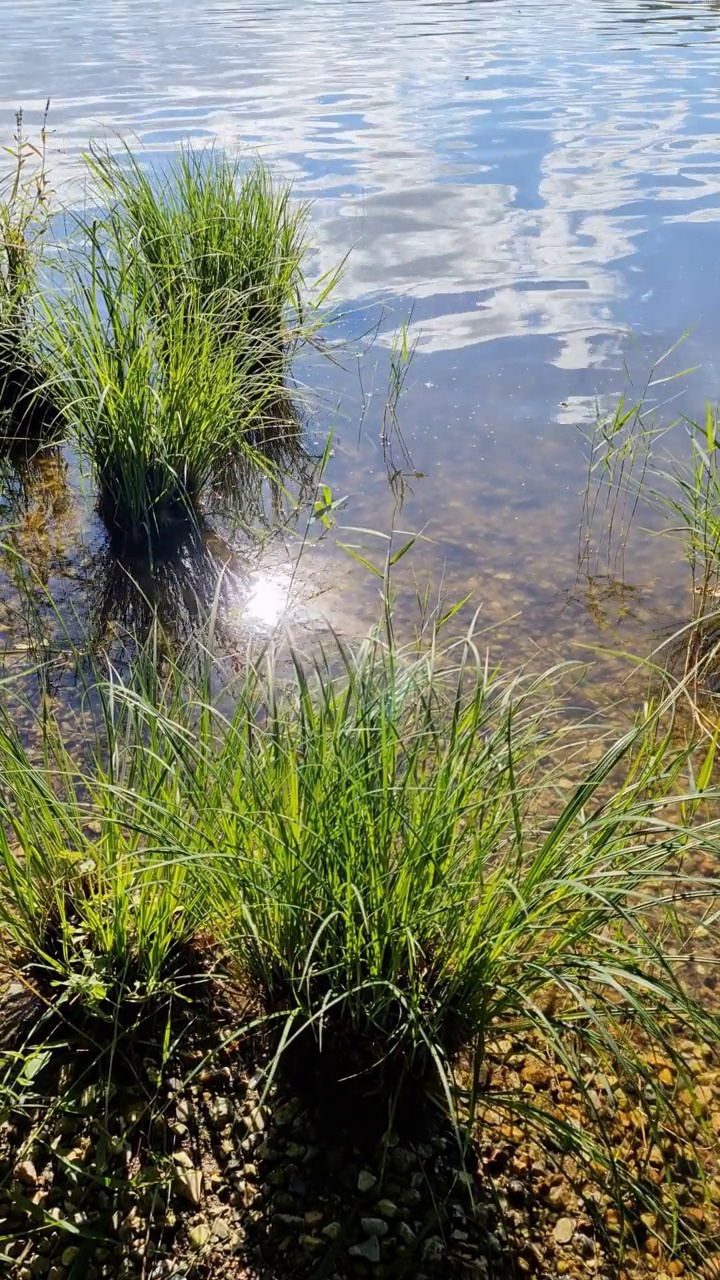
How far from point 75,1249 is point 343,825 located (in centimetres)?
83

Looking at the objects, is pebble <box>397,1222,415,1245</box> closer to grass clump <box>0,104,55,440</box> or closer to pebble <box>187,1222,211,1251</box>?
pebble <box>187,1222,211,1251</box>

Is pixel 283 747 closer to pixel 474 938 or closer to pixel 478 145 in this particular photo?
pixel 474 938

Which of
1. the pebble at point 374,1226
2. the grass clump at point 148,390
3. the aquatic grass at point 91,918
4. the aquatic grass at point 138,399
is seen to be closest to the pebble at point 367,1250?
the pebble at point 374,1226

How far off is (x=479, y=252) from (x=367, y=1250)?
22.8 feet

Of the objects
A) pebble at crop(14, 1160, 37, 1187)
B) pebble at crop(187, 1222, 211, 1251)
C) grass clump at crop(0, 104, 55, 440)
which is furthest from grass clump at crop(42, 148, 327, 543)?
pebble at crop(187, 1222, 211, 1251)

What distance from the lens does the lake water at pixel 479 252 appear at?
3.98 m

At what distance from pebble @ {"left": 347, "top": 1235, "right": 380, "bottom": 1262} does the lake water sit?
2189 mm

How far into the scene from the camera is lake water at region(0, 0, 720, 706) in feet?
13.1

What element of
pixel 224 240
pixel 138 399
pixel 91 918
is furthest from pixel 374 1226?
pixel 224 240

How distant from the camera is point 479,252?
7.28 m

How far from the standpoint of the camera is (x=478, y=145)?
10.1 metres

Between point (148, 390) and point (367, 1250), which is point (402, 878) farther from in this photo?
point (148, 390)

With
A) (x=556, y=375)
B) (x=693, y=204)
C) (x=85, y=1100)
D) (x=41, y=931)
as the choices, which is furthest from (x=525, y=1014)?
(x=693, y=204)

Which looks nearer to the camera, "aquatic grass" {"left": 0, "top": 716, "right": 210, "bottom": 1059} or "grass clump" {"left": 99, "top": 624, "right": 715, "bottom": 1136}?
"grass clump" {"left": 99, "top": 624, "right": 715, "bottom": 1136}
